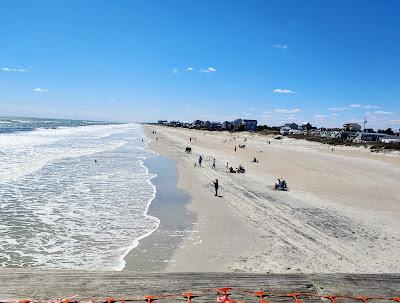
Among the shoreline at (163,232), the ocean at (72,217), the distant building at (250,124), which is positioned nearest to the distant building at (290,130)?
the distant building at (250,124)

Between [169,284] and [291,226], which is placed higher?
[169,284]

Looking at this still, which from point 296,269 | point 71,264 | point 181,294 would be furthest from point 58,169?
point 181,294

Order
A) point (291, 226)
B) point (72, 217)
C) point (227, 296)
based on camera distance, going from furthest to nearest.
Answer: point (291, 226) < point (72, 217) < point (227, 296)

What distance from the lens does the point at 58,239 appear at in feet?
41.2

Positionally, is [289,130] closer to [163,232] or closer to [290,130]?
[290,130]

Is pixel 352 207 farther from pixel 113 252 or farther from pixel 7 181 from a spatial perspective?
pixel 7 181

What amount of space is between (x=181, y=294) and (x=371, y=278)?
157cm

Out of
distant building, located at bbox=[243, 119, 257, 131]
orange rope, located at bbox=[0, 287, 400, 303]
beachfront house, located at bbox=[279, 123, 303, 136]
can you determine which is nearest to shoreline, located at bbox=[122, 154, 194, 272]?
orange rope, located at bbox=[0, 287, 400, 303]

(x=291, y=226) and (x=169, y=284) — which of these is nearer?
(x=169, y=284)

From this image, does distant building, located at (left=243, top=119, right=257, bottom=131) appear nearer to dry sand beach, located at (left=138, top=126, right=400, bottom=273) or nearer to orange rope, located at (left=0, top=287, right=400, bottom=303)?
dry sand beach, located at (left=138, top=126, right=400, bottom=273)

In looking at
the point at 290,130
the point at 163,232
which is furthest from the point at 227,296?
the point at 290,130

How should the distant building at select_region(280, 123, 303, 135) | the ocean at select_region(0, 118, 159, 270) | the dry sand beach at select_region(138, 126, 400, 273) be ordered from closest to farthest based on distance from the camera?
the ocean at select_region(0, 118, 159, 270) → the dry sand beach at select_region(138, 126, 400, 273) → the distant building at select_region(280, 123, 303, 135)

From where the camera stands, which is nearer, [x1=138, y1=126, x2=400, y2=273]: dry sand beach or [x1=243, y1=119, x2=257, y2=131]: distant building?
[x1=138, y1=126, x2=400, y2=273]: dry sand beach

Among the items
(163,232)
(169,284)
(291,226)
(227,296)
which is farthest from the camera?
(291,226)
